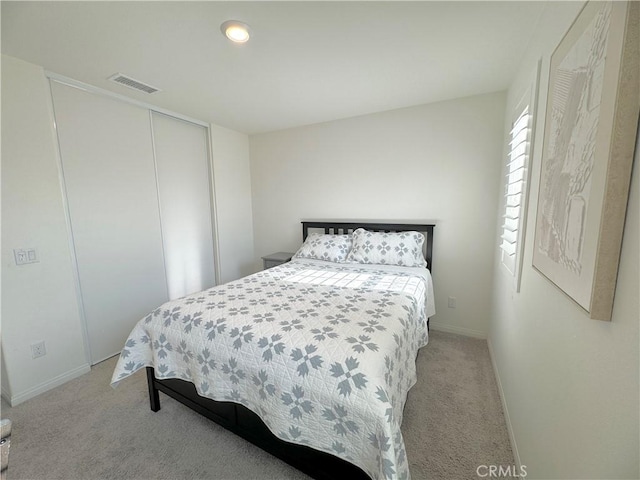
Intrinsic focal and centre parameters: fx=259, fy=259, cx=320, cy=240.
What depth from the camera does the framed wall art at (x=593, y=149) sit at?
59cm

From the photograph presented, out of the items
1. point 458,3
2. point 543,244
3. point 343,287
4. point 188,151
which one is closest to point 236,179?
point 188,151

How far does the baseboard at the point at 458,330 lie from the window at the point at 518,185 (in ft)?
3.47

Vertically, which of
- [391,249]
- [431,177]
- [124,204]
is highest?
[431,177]

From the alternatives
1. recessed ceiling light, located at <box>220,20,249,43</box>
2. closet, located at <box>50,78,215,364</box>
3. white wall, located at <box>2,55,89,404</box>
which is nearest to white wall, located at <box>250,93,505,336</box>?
closet, located at <box>50,78,215,364</box>

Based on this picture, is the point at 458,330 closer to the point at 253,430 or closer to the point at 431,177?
the point at 431,177

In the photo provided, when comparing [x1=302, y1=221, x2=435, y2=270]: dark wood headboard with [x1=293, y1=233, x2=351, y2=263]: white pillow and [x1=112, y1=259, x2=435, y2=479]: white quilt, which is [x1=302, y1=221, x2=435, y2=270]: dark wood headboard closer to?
[x1=293, y1=233, x2=351, y2=263]: white pillow

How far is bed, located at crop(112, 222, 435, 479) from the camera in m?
1.02

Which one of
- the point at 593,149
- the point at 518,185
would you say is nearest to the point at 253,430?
the point at 593,149

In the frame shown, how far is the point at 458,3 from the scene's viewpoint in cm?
135

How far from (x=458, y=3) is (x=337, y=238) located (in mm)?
2104

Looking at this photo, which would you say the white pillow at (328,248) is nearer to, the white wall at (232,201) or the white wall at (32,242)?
the white wall at (232,201)

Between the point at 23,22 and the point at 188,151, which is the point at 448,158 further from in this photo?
the point at 23,22

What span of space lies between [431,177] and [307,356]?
2303mm

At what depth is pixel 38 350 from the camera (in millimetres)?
1951
